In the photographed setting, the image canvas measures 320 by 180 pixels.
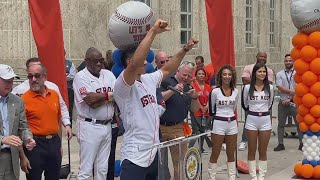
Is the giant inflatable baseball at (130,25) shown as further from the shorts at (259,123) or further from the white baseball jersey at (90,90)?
the shorts at (259,123)

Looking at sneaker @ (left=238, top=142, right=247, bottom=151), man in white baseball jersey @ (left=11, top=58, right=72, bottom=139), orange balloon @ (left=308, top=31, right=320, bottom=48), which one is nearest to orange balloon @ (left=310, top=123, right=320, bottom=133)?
orange balloon @ (left=308, top=31, right=320, bottom=48)

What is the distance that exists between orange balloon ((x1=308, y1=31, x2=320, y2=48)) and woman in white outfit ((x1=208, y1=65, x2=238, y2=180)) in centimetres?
120

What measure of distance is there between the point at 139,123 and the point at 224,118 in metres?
3.40

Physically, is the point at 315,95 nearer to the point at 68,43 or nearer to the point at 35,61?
the point at 35,61

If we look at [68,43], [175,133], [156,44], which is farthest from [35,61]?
[156,44]

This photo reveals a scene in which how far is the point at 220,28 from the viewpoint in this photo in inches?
345

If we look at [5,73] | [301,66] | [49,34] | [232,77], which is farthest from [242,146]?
[5,73]

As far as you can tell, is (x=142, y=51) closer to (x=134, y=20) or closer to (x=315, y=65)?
(x=134, y=20)

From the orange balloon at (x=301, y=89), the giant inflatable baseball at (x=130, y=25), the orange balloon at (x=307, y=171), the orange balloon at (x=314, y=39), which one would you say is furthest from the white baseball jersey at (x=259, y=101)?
the giant inflatable baseball at (x=130, y=25)

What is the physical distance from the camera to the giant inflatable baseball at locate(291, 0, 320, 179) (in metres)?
8.29

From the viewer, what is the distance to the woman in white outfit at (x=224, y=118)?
8.22 m

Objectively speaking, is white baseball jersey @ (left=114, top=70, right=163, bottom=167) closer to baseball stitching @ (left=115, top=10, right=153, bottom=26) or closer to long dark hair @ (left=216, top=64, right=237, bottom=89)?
baseball stitching @ (left=115, top=10, right=153, bottom=26)

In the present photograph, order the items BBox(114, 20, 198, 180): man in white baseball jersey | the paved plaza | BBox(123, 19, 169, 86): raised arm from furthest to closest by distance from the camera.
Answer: the paved plaza < BBox(114, 20, 198, 180): man in white baseball jersey < BBox(123, 19, 169, 86): raised arm

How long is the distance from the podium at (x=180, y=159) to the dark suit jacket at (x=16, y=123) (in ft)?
4.47
